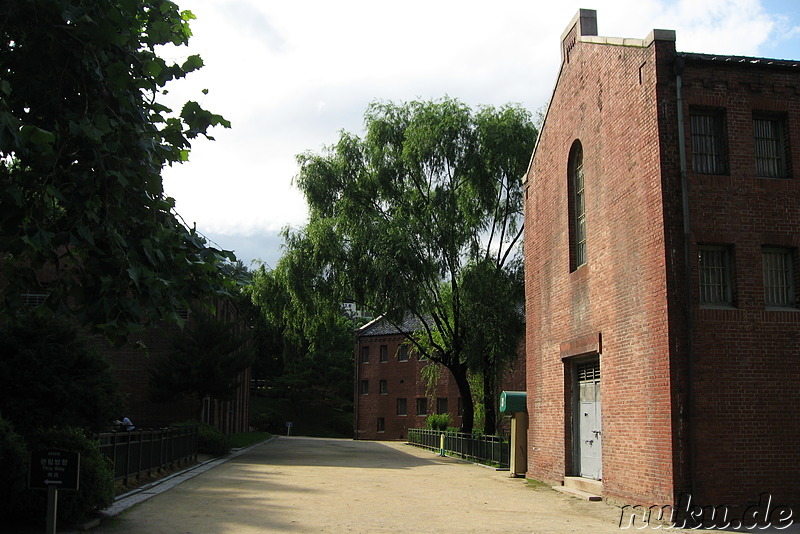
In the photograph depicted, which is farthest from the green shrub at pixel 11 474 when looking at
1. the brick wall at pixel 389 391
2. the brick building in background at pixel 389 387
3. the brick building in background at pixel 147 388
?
the brick wall at pixel 389 391

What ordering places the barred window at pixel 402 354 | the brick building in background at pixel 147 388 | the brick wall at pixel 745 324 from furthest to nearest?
the barred window at pixel 402 354
the brick building in background at pixel 147 388
the brick wall at pixel 745 324

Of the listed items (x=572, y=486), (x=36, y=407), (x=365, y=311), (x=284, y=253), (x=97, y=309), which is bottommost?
(x=572, y=486)

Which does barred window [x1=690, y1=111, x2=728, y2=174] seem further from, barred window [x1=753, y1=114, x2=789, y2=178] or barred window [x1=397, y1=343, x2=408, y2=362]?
barred window [x1=397, y1=343, x2=408, y2=362]

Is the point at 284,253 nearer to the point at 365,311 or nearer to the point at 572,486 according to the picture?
the point at 365,311

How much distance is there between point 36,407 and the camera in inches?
523

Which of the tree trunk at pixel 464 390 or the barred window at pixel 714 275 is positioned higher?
the barred window at pixel 714 275

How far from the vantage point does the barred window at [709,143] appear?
1356cm

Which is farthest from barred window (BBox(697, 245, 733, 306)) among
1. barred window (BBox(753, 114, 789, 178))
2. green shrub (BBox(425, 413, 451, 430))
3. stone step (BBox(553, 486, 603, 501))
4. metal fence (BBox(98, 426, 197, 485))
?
green shrub (BBox(425, 413, 451, 430))

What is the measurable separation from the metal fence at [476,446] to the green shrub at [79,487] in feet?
52.0

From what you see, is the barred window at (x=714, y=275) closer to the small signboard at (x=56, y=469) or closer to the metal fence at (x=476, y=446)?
the small signboard at (x=56, y=469)

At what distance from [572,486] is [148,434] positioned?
31.1ft

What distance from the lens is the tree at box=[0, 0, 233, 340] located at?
22.7 feet

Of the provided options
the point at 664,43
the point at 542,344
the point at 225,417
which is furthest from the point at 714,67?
the point at 225,417

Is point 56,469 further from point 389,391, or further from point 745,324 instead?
point 389,391
